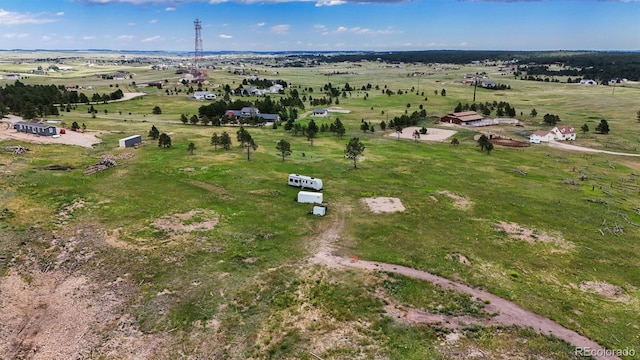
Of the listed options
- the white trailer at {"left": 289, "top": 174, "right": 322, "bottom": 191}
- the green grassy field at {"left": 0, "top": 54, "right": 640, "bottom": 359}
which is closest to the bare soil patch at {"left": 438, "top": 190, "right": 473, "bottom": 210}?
the green grassy field at {"left": 0, "top": 54, "right": 640, "bottom": 359}

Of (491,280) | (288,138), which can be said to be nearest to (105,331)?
(491,280)

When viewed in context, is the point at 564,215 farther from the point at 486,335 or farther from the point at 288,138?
the point at 288,138

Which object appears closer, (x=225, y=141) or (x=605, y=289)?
(x=605, y=289)

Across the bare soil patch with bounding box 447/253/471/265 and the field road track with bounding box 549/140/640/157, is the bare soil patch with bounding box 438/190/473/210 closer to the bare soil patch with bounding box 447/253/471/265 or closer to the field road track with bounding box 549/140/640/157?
the bare soil patch with bounding box 447/253/471/265

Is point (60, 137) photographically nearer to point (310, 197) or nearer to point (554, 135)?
point (310, 197)

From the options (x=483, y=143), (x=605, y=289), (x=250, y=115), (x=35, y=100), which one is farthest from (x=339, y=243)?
(x=35, y=100)

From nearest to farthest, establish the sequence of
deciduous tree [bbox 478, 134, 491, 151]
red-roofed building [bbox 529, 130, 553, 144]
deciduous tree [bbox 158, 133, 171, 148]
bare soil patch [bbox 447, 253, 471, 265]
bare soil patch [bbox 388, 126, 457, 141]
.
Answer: bare soil patch [bbox 447, 253, 471, 265] → deciduous tree [bbox 158, 133, 171, 148] → deciduous tree [bbox 478, 134, 491, 151] → red-roofed building [bbox 529, 130, 553, 144] → bare soil patch [bbox 388, 126, 457, 141]

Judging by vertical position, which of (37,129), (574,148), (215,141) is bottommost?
(574,148)
